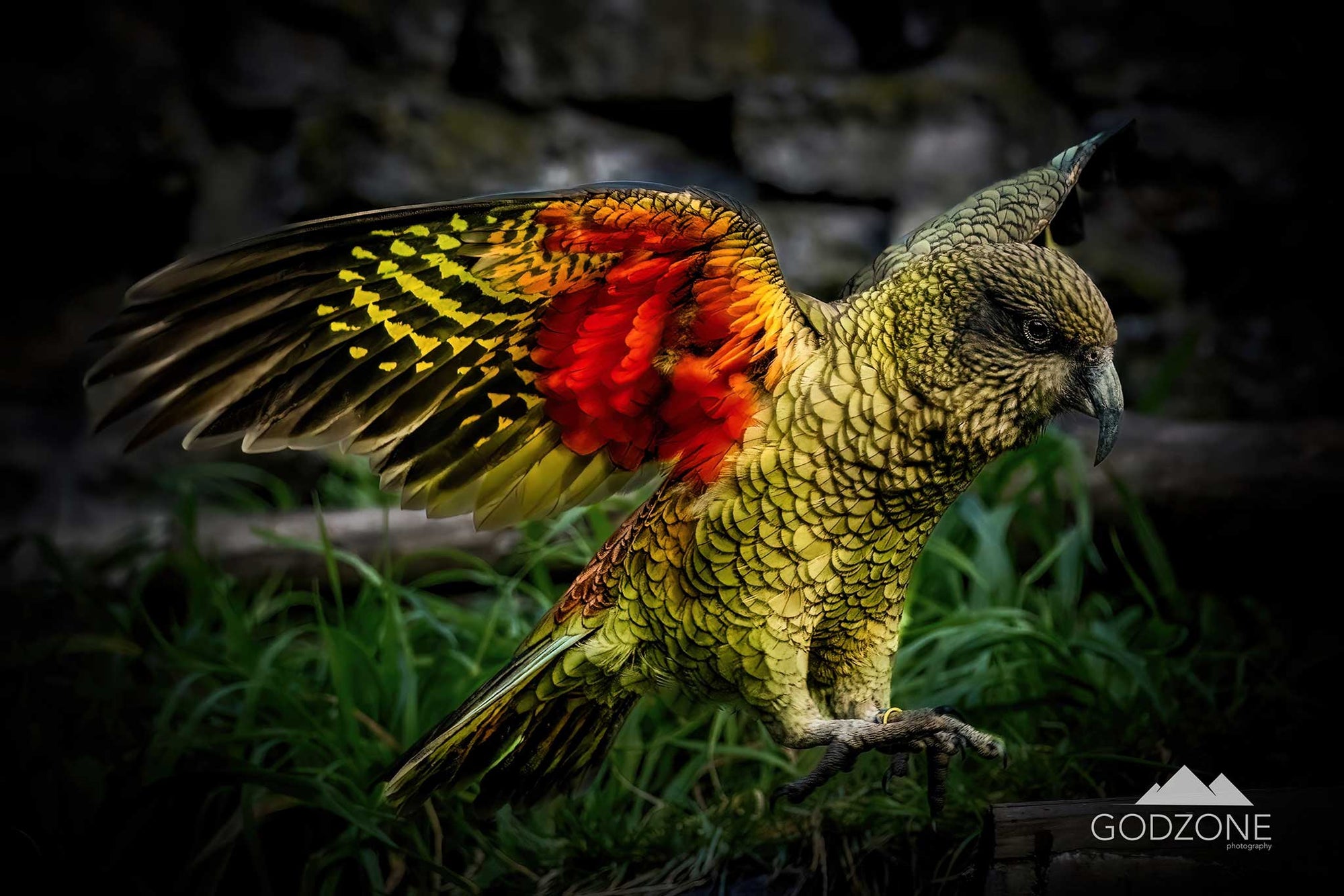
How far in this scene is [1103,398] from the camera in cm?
131

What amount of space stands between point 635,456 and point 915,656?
1.13 m

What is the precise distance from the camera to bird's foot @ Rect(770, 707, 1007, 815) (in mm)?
1392

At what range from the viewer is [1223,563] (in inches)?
98.1

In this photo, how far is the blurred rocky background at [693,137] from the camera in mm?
3201

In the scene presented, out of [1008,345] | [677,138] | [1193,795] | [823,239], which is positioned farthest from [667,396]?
[677,138]

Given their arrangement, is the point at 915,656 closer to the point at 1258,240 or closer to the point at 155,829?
Answer: the point at 155,829

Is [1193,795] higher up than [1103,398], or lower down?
lower down

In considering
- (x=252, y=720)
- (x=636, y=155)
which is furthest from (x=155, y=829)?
(x=636, y=155)

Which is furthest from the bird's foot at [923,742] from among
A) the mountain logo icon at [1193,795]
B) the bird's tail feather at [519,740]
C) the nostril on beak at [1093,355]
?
the nostril on beak at [1093,355]

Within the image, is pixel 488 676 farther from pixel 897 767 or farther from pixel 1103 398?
pixel 1103 398

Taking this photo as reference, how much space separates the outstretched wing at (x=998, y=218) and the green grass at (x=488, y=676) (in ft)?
2.93

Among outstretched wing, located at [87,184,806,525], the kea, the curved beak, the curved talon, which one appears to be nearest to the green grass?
the curved talon

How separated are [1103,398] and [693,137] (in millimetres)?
2406

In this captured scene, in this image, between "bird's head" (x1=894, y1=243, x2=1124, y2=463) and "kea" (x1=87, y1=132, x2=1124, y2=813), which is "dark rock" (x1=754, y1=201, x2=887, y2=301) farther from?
"bird's head" (x1=894, y1=243, x2=1124, y2=463)
